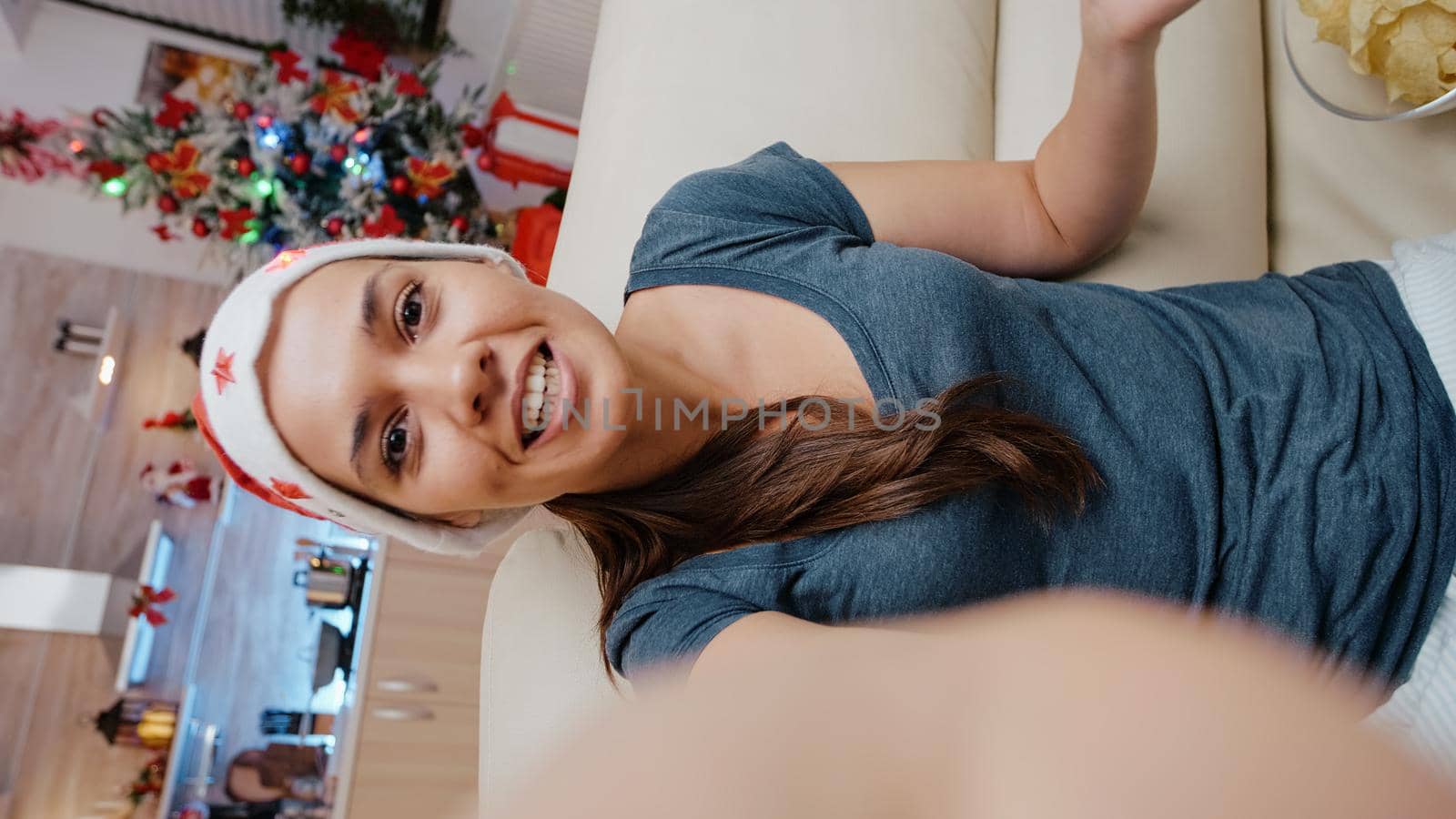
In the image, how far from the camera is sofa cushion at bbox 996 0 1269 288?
1.25 m

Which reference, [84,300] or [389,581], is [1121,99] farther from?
[84,300]

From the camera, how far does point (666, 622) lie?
937mm

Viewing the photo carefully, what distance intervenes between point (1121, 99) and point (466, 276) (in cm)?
80

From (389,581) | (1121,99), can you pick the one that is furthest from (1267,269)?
(389,581)

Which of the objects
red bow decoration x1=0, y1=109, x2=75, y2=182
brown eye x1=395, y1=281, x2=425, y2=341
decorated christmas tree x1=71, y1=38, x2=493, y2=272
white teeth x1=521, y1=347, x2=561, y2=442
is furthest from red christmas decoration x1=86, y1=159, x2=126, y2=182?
white teeth x1=521, y1=347, x2=561, y2=442

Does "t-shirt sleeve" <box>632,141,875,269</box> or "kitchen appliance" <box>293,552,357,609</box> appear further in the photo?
Answer: "kitchen appliance" <box>293,552,357,609</box>

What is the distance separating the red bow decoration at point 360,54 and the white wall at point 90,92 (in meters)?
0.29

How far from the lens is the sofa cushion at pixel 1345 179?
3.83ft

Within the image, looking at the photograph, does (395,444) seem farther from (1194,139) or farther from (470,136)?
(470,136)

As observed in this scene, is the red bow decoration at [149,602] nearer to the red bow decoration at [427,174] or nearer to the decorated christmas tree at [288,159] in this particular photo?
the decorated christmas tree at [288,159]

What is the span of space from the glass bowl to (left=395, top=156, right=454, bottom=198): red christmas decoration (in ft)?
6.52

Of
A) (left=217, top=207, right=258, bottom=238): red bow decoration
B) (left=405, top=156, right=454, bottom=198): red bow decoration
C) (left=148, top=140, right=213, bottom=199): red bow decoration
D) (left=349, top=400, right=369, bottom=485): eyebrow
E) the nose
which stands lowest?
(left=349, top=400, right=369, bottom=485): eyebrow

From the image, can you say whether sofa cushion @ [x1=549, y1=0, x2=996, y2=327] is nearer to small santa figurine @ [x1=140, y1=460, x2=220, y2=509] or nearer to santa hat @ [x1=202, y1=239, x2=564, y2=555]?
santa hat @ [x1=202, y1=239, x2=564, y2=555]

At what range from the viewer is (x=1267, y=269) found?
1318mm
